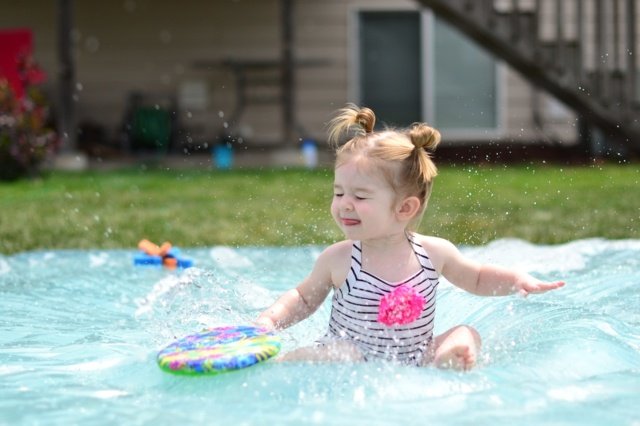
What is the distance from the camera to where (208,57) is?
13.0m

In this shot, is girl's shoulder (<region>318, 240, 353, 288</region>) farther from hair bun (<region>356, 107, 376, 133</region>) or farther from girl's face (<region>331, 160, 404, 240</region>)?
hair bun (<region>356, 107, 376, 133</region>)

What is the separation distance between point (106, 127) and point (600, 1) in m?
6.24

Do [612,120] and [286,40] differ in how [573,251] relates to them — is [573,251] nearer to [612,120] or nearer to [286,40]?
[612,120]

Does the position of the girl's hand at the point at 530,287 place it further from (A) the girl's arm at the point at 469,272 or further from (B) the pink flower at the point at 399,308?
(B) the pink flower at the point at 399,308

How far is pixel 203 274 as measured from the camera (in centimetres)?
418

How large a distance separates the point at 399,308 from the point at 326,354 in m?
0.26

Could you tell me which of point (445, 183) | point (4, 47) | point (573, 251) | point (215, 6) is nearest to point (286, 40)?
point (215, 6)

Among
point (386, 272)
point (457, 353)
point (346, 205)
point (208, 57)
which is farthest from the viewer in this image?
point (208, 57)

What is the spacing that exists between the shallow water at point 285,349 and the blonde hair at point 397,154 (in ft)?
1.75

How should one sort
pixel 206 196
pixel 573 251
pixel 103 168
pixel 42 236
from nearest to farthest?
pixel 573 251 < pixel 42 236 < pixel 206 196 < pixel 103 168

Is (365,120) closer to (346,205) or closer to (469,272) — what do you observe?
(346,205)

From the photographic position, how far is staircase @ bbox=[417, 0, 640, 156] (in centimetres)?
1006

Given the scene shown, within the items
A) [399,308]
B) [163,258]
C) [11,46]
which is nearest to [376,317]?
[399,308]

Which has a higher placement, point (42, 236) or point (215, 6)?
point (215, 6)
